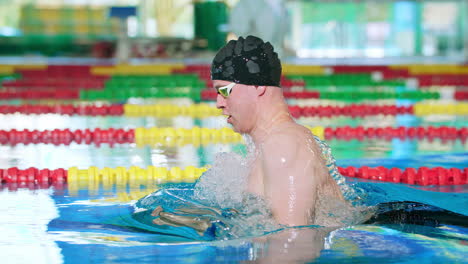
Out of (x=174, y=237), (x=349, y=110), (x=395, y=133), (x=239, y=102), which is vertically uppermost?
(x=239, y=102)

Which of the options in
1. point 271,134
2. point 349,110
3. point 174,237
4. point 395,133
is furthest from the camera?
point 349,110

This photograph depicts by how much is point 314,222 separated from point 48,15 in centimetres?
2144

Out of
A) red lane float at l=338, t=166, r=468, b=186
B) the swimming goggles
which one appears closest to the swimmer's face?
the swimming goggles

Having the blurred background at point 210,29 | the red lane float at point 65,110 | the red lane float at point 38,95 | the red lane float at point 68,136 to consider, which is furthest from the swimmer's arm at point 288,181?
the blurred background at point 210,29

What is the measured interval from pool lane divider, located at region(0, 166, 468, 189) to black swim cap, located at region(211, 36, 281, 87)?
6.33ft

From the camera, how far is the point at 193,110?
29.6ft

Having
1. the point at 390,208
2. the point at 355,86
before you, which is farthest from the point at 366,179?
the point at 355,86

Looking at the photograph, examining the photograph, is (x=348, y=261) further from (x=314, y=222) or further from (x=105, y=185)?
(x=105, y=185)

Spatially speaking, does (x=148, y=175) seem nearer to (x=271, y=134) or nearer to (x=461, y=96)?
(x=271, y=134)

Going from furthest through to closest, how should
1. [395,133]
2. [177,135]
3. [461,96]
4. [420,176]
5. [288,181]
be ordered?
[461,96] → [395,133] → [177,135] → [420,176] → [288,181]

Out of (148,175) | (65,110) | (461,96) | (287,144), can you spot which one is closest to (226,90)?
(287,144)

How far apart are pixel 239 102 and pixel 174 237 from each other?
688 mm

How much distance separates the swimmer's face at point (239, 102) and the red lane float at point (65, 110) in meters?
6.05

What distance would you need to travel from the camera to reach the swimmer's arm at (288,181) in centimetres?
273
